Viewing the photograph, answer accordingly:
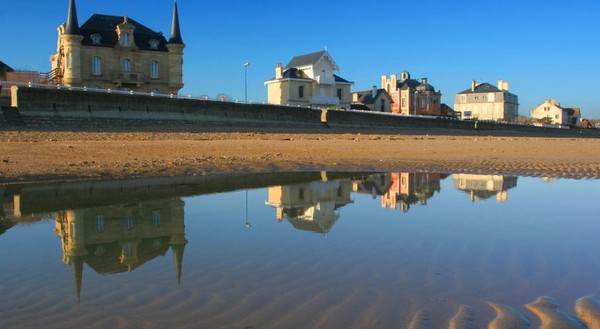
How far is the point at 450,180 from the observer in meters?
14.1

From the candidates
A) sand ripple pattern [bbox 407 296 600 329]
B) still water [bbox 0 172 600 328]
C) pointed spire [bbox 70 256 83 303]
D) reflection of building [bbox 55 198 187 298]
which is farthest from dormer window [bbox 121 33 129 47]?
sand ripple pattern [bbox 407 296 600 329]

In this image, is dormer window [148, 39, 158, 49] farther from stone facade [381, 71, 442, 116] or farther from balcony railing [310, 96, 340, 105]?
stone facade [381, 71, 442, 116]

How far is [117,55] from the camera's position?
4375 cm

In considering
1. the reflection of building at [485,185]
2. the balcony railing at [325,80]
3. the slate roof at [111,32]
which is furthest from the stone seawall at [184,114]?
the reflection of building at [485,185]

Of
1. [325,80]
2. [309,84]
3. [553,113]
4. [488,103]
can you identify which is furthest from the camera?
[553,113]

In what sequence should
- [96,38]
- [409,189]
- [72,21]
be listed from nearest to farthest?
[409,189] → [72,21] → [96,38]

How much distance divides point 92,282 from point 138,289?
20.1 inches

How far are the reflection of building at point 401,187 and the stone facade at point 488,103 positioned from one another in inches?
3215

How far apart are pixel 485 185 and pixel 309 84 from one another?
4766cm

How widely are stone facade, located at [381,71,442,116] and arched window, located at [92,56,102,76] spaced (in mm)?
41740

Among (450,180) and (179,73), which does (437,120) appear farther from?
(450,180)

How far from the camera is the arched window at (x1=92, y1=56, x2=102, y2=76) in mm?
42778

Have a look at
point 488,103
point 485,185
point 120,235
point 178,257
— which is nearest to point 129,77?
point 485,185

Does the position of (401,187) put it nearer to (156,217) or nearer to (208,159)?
(156,217)
